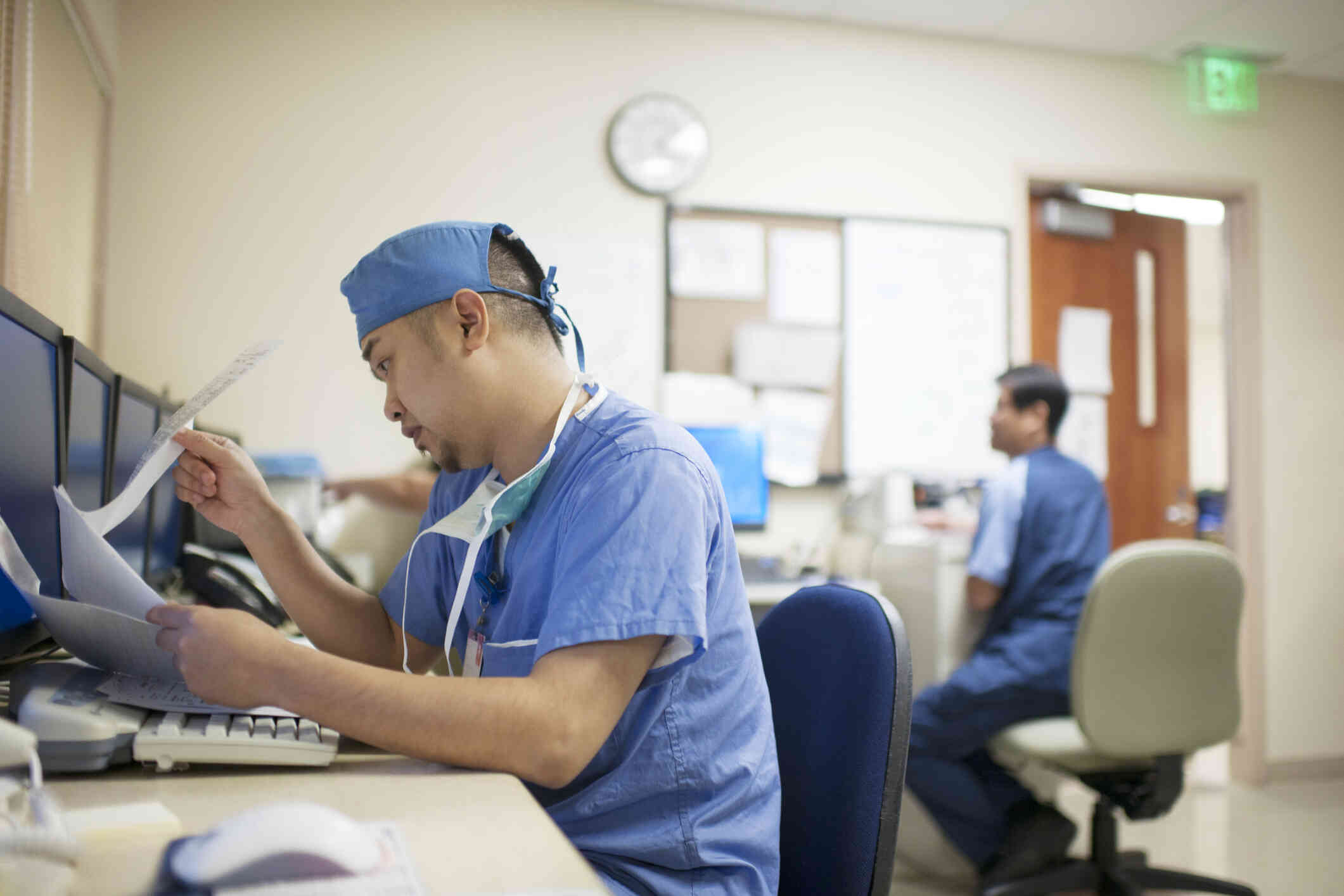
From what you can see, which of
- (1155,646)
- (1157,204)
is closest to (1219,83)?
(1157,204)

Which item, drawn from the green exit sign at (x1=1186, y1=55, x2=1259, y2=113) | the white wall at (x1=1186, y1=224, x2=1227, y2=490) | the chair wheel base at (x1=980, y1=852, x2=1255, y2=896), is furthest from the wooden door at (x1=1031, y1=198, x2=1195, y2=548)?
the white wall at (x1=1186, y1=224, x2=1227, y2=490)

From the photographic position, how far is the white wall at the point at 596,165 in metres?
2.61

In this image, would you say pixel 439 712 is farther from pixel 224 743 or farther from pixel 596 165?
pixel 596 165

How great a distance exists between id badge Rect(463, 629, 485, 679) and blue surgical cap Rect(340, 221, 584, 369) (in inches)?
13.8

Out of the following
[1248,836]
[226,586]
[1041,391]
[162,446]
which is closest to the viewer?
[162,446]

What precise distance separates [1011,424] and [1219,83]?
5.60 ft

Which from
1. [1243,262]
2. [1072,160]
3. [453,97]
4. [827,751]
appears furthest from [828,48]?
[827,751]

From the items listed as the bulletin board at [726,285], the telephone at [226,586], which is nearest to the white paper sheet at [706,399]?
the bulletin board at [726,285]

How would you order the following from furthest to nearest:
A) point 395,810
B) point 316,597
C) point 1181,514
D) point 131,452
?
point 1181,514 → point 131,452 → point 316,597 → point 395,810

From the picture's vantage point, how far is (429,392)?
3.28ft

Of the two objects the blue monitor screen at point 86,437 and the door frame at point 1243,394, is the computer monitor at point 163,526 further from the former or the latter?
the door frame at point 1243,394

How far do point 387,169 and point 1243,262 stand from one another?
118 inches

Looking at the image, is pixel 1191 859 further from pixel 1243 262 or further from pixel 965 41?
pixel 965 41

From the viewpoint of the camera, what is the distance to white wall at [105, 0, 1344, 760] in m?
2.61
